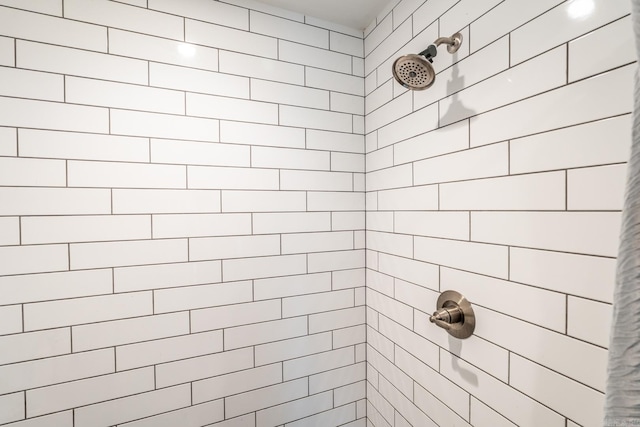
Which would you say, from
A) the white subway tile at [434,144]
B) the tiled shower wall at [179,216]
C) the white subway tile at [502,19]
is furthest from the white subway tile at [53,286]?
the white subway tile at [502,19]

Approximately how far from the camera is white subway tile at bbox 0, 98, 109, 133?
797 millimetres

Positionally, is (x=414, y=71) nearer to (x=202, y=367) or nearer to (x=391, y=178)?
(x=391, y=178)

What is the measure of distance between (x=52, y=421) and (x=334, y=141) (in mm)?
1293

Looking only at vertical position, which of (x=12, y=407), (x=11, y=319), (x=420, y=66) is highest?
(x=420, y=66)

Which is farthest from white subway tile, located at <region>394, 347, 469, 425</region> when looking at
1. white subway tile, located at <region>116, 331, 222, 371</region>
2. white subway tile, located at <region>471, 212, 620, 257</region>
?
white subway tile, located at <region>116, 331, 222, 371</region>

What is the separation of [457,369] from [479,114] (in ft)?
2.31

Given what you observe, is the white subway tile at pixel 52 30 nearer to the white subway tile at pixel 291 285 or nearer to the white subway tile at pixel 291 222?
the white subway tile at pixel 291 222

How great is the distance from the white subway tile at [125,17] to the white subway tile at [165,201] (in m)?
0.52

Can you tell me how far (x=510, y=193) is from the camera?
67 cm

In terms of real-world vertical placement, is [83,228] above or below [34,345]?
above

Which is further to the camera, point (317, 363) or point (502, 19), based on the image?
point (317, 363)

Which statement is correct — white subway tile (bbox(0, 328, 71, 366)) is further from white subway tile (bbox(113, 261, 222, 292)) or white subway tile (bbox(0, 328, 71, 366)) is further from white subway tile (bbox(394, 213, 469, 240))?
white subway tile (bbox(394, 213, 469, 240))

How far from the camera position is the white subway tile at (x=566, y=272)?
513 mm

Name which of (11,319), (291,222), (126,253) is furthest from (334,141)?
(11,319)
